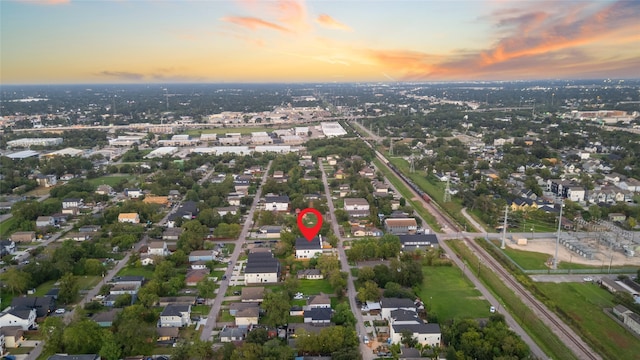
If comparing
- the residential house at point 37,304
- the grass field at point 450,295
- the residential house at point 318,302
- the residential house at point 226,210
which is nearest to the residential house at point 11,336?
the residential house at point 37,304

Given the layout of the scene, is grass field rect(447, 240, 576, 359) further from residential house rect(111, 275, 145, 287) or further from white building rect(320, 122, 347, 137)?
white building rect(320, 122, 347, 137)

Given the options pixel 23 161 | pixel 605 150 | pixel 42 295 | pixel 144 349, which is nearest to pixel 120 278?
pixel 42 295

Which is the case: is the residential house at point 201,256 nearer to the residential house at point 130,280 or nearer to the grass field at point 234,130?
the residential house at point 130,280

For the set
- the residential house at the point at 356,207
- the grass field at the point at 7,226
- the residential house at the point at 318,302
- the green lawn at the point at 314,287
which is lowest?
the green lawn at the point at 314,287

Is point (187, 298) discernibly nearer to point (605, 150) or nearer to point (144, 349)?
point (144, 349)

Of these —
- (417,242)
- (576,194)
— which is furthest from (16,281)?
(576,194)

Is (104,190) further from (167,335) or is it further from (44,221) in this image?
(167,335)
